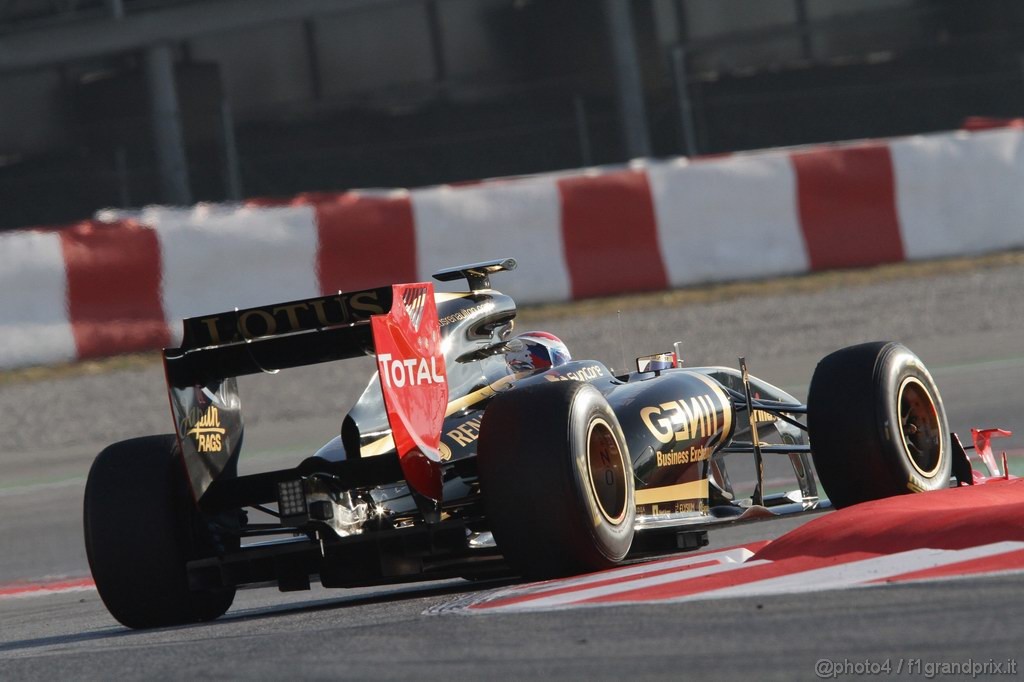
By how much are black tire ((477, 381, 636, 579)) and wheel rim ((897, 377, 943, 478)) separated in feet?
5.19

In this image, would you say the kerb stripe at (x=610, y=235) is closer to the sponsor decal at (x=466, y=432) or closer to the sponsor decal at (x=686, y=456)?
the sponsor decal at (x=686, y=456)

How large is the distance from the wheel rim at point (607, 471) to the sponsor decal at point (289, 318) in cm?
78

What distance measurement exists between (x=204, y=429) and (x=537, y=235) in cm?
820

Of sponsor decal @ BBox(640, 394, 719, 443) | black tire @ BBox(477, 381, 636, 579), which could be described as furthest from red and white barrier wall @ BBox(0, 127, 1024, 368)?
black tire @ BBox(477, 381, 636, 579)

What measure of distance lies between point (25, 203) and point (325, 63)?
5.44 meters

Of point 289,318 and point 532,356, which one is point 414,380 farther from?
point 532,356

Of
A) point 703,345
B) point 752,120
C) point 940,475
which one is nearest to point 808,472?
point 940,475

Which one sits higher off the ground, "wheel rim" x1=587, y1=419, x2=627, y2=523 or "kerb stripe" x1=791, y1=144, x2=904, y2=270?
"kerb stripe" x1=791, y1=144, x2=904, y2=270

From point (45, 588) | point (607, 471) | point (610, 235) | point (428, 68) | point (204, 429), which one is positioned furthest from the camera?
point (428, 68)

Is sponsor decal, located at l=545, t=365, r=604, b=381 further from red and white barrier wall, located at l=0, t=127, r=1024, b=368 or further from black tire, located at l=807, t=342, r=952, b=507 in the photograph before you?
red and white barrier wall, located at l=0, t=127, r=1024, b=368

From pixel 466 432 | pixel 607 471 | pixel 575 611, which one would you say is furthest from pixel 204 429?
pixel 575 611

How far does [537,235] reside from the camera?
44.1ft

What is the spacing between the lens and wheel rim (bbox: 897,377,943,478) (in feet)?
20.3

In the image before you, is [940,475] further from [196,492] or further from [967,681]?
[967,681]
